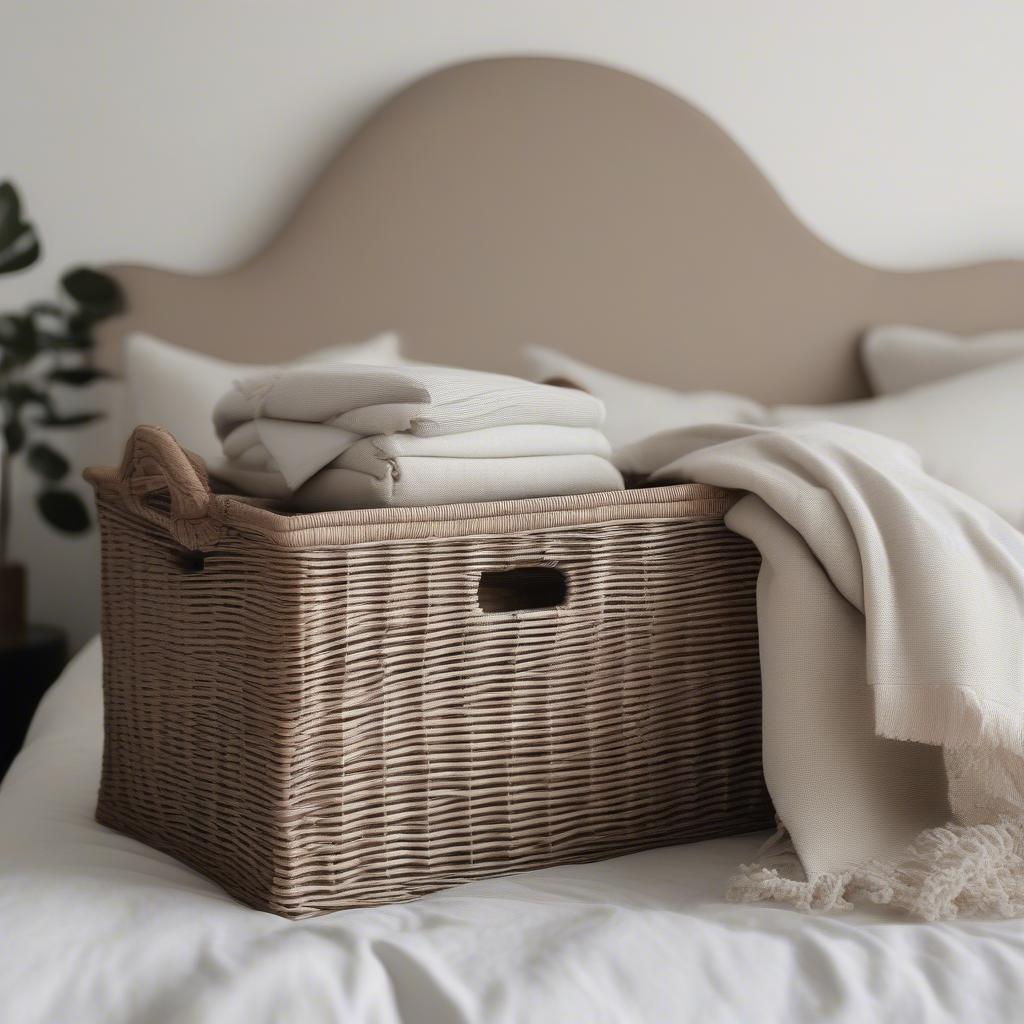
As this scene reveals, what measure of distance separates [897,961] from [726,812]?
33cm

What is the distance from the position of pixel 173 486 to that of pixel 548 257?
132 centimetres

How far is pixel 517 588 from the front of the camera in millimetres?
1028

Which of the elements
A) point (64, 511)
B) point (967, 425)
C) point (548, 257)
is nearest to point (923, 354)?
point (967, 425)

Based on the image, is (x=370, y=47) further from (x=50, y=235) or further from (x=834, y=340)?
(x=834, y=340)

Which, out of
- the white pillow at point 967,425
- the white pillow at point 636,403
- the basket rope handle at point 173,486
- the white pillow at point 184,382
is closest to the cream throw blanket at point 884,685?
the basket rope handle at point 173,486

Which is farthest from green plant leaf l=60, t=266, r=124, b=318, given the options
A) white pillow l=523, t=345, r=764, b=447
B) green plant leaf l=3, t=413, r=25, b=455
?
white pillow l=523, t=345, r=764, b=447

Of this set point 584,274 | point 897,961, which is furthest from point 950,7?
point 897,961

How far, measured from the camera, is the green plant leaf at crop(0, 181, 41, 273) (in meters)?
1.99

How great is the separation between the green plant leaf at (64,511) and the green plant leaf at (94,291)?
336mm

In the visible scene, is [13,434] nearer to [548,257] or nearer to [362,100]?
[362,100]

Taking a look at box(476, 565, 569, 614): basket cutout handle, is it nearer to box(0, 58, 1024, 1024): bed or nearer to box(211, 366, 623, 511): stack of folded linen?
box(211, 366, 623, 511): stack of folded linen

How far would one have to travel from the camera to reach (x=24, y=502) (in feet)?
7.11

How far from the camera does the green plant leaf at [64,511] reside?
2.10m

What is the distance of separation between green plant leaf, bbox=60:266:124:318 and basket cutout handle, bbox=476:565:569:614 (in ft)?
4.17
